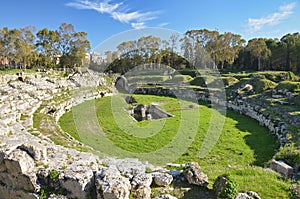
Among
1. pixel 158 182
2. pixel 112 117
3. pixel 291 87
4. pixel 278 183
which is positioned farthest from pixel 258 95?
pixel 158 182

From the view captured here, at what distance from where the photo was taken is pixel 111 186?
571 cm

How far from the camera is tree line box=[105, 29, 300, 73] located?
48.1 meters

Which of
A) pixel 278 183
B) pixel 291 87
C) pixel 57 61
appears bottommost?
pixel 278 183

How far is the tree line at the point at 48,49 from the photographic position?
41594mm

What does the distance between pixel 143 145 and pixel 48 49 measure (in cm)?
4447

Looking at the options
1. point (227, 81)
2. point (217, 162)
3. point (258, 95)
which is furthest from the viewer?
point (227, 81)

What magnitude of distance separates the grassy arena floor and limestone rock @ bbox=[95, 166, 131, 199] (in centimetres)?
292

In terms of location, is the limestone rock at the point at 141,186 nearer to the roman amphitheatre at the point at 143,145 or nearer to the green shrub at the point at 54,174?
the roman amphitheatre at the point at 143,145

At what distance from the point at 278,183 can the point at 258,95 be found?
22.2 m

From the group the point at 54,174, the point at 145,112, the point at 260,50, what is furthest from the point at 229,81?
the point at 54,174

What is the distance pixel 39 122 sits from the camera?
15.5 meters

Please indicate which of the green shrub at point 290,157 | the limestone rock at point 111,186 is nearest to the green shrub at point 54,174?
the limestone rock at point 111,186

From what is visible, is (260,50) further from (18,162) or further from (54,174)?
(18,162)

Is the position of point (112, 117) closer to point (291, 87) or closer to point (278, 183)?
point (278, 183)
